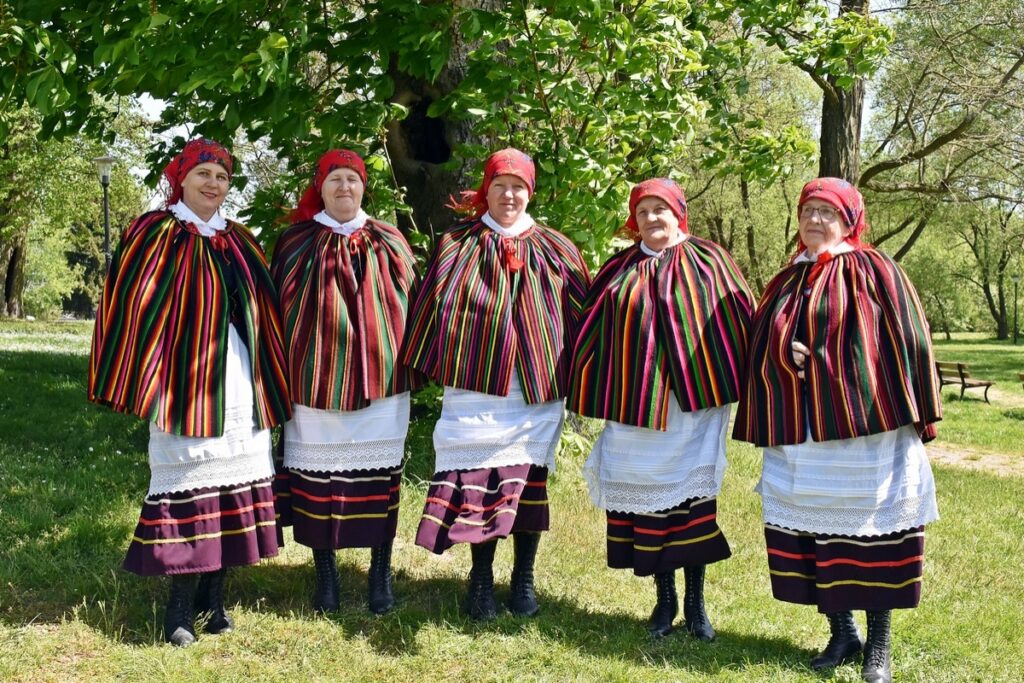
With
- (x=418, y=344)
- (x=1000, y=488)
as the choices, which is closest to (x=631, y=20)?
(x=418, y=344)

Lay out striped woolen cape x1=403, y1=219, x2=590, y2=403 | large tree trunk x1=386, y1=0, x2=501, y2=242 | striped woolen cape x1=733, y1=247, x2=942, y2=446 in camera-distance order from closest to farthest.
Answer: striped woolen cape x1=733, y1=247, x2=942, y2=446
striped woolen cape x1=403, y1=219, x2=590, y2=403
large tree trunk x1=386, y1=0, x2=501, y2=242

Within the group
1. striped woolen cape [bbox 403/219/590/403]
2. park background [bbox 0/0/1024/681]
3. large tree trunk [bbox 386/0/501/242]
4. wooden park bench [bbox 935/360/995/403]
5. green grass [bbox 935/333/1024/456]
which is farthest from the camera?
wooden park bench [bbox 935/360/995/403]

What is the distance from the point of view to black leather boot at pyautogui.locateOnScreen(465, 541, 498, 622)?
171 inches

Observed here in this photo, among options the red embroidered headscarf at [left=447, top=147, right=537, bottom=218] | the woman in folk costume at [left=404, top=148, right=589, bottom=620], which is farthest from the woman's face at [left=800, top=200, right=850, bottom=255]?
the red embroidered headscarf at [left=447, top=147, right=537, bottom=218]

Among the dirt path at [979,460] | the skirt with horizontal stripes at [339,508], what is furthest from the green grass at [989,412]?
the skirt with horizontal stripes at [339,508]

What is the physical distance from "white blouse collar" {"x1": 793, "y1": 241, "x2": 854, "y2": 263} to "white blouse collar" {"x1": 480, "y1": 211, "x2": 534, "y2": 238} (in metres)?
1.23

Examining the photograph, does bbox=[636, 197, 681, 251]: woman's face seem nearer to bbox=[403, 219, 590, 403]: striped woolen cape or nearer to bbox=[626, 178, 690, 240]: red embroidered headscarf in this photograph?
bbox=[626, 178, 690, 240]: red embroidered headscarf

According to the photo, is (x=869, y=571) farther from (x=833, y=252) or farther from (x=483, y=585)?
(x=483, y=585)

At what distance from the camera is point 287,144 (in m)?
5.79

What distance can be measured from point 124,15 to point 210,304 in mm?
2219

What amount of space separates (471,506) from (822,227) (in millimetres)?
1919

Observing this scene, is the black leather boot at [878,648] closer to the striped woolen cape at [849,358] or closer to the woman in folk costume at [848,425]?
the woman in folk costume at [848,425]

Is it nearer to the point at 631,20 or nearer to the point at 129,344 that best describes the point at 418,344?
the point at 129,344

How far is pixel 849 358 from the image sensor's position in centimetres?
370
